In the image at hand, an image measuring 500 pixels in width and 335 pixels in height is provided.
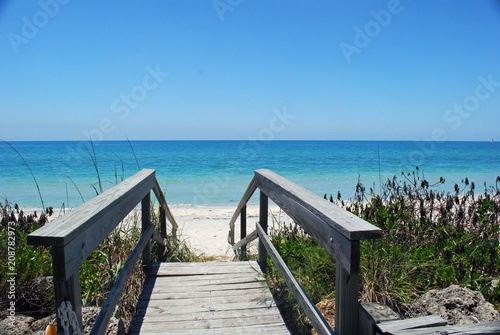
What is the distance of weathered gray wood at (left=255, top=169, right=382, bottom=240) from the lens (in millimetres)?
1444

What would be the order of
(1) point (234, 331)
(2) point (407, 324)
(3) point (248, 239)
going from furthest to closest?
1. (3) point (248, 239)
2. (1) point (234, 331)
3. (2) point (407, 324)

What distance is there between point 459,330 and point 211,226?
8062 mm

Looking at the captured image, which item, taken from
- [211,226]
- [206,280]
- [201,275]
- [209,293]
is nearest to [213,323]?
[209,293]

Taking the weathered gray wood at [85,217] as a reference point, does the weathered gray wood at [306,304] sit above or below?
below

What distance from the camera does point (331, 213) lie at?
1.79 meters

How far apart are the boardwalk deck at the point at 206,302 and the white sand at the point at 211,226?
4.60 ft

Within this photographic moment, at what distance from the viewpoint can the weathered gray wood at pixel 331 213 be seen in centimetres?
144

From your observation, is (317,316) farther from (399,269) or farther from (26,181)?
(26,181)

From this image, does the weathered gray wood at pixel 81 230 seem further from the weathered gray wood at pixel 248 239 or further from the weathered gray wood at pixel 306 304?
the weathered gray wood at pixel 248 239

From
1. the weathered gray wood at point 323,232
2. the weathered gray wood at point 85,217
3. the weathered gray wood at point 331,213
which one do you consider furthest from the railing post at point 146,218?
the weathered gray wood at point 323,232

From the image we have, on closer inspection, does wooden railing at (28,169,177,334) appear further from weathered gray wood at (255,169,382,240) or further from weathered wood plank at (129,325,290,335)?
weathered gray wood at (255,169,382,240)

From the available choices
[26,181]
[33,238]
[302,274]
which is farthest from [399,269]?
[26,181]

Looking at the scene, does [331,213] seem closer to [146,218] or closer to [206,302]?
[206,302]

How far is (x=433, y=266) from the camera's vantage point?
3.45 m
